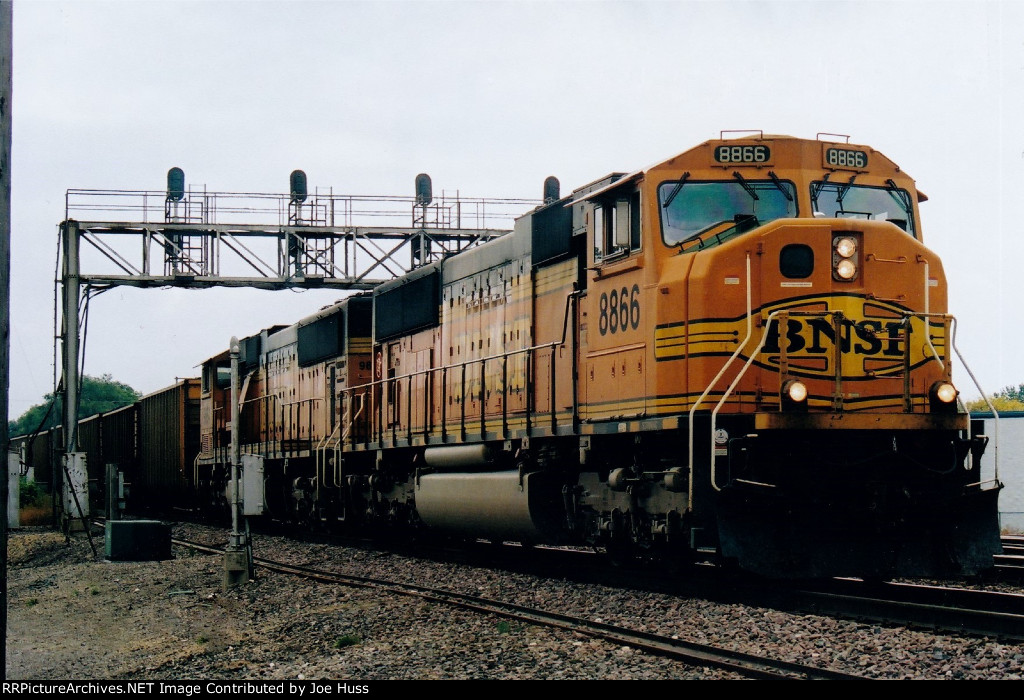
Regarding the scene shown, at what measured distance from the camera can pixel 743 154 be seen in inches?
422

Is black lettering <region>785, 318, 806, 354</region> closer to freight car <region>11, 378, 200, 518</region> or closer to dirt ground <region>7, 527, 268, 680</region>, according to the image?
dirt ground <region>7, 527, 268, 680</region>

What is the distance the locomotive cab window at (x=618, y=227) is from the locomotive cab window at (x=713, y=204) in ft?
1.15

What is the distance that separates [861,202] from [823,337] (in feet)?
5.36

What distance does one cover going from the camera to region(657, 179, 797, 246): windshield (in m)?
10.7

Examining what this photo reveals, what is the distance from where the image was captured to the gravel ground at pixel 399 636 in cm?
783

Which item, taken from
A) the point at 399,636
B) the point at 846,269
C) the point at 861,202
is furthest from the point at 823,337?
the point at 399,636

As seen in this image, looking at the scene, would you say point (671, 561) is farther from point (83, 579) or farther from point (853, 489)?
point (83, 579)

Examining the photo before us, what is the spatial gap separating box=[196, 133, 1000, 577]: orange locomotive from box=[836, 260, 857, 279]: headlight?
0.09 ft

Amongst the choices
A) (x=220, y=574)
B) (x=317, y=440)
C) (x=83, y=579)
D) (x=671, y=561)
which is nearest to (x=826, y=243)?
(x=671, y=561)

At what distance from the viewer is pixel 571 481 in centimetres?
1271

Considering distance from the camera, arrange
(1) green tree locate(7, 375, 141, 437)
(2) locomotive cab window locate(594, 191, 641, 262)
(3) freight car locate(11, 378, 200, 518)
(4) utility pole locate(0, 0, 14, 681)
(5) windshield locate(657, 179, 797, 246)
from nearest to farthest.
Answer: (4) utility pole locate(0, 0, 14, 681) < (5) windshield locate(657, 179, 797, 246) < (2) locomotive cab window locate(594, 191, 641, 262) < (3) freight car locate(11, 378, 200, 518) < (1) green tree locate(7, 375, 141, 437)

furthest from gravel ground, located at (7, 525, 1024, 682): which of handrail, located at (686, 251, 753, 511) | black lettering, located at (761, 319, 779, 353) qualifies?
black lettering, located at (761, 319, 779, 353)

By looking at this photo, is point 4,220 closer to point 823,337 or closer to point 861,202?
point 823,337

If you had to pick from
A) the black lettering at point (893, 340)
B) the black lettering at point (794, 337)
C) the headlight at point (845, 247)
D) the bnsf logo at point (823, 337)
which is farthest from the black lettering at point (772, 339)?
the black lettering at point (893, 340)
